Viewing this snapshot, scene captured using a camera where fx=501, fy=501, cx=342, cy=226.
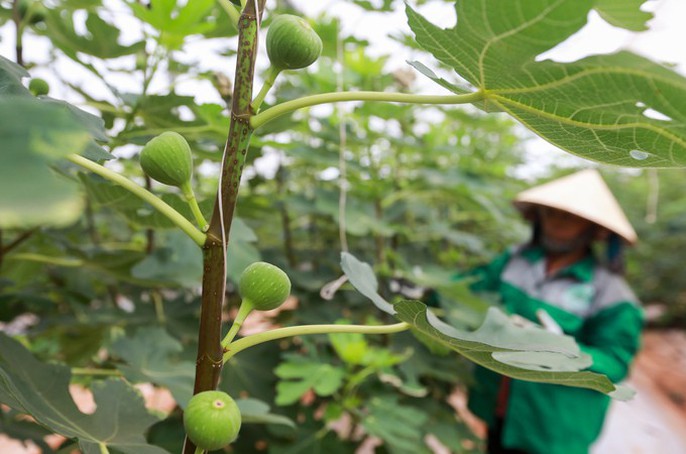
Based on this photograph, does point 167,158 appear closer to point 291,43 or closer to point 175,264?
point 291,43

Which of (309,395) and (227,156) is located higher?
(227,156)

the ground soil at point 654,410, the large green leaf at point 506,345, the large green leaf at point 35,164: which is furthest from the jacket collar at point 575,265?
the large green leaf at point 35,164

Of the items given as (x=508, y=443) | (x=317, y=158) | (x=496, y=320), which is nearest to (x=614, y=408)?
(x=508, y=443)

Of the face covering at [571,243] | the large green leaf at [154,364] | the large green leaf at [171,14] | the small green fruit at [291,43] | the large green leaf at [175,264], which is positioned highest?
the large green leaf at [171,14]

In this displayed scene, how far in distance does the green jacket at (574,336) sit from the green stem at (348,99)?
1.48 meters

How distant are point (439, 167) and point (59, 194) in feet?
5.17

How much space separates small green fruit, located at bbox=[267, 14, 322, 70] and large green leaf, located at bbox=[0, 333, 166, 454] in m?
0.39

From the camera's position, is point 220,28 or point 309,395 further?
point 309,395

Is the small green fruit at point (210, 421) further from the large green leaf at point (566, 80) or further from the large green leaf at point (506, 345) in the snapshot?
the large green leaf at point (566, 80)

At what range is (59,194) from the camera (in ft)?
0.59

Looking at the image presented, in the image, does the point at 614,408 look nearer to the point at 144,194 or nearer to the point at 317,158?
the point at 317,158

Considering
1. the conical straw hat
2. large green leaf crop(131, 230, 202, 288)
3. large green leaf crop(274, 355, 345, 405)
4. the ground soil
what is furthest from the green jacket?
large green leaf crop(131, 230, 202, 288)

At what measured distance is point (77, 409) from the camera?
554mm

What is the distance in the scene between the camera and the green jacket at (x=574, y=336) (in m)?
1.73
